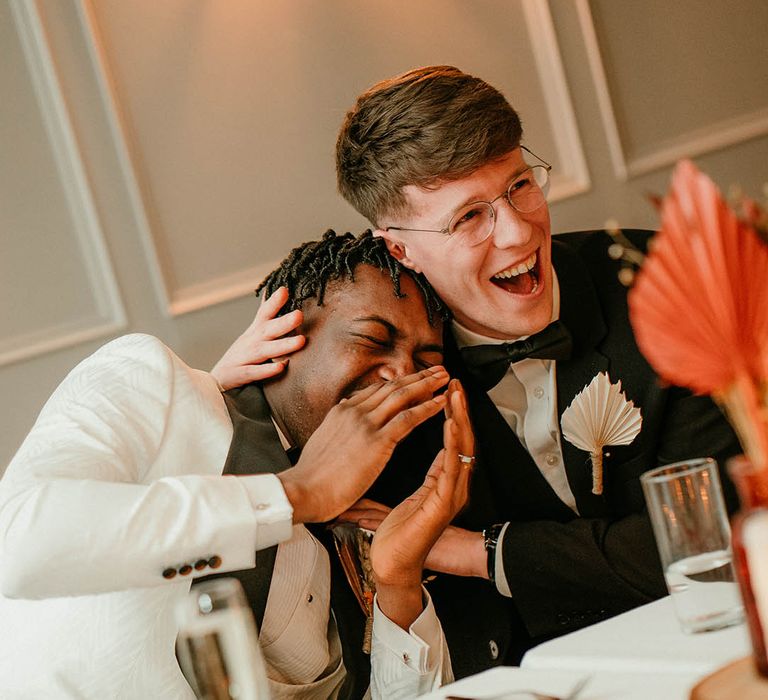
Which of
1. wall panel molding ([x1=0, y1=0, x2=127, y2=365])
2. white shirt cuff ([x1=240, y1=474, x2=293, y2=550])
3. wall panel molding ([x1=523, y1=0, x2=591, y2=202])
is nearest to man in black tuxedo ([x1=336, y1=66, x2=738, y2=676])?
white shirt cuff ([x1=240, y1=474, x2=293, y2=550])

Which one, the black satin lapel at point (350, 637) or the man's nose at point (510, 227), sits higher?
the man's nose at point (510, 227)

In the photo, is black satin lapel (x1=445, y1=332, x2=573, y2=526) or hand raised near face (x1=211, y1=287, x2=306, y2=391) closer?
hand raised near face (x1=211, y1=287, x2=306, y2=391)

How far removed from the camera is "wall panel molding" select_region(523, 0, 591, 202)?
3.43m

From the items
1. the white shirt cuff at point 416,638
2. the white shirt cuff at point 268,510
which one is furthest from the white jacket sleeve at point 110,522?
the white shirt cuff at point 416,638

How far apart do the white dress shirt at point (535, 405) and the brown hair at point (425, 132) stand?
1.13ft

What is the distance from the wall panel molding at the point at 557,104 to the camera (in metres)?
3.43

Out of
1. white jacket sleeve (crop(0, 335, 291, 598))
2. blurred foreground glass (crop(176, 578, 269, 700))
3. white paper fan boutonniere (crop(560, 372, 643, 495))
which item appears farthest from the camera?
white paper fan boutonniere (crop(560, 372, 643, 495))

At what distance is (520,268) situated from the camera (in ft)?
7.10

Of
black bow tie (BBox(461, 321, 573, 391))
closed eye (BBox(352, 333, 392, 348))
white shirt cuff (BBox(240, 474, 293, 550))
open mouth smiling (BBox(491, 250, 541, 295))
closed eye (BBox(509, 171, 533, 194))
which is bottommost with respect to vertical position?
white shirt cuff (BBox(240, 474, 293, 550))

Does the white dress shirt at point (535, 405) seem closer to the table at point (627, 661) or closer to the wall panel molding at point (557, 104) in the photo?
the table at point (627, 661)

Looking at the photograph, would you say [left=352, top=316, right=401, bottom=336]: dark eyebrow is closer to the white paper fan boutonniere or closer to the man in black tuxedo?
the man in black tuxedo

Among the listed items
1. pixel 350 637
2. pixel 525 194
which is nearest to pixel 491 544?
pixel 350 637

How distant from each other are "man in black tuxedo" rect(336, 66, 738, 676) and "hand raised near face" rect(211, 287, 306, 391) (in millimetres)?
276

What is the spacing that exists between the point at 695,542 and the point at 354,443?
723mm
